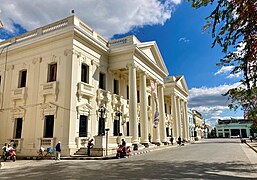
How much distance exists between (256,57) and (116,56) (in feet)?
58.6

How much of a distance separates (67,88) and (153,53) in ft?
46.5

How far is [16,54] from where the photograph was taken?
21344 mm

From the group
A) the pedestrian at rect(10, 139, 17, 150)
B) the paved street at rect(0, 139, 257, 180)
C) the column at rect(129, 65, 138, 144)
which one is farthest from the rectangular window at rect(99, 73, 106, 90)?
the paved street at rect(0, 139, 257, 180)

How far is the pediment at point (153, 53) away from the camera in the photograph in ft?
82.3

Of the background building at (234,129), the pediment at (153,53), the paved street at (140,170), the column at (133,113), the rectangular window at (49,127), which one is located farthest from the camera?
the background building at (234,129)

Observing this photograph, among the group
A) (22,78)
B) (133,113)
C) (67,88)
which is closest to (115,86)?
(133,113)

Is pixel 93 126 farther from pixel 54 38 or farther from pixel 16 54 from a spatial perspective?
pixel 16 54

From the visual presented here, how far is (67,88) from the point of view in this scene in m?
17.4

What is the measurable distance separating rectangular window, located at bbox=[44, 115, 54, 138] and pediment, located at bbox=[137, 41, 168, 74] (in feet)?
38.2

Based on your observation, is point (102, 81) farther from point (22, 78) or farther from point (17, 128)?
point (17, 128)

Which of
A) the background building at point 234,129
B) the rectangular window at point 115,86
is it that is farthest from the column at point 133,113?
the background building at point 234,129

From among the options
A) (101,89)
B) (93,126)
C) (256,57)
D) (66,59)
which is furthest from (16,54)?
(256,57)

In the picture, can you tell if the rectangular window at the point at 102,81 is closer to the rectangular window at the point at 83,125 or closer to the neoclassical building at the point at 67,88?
the neoclassical building at the point at 67,88

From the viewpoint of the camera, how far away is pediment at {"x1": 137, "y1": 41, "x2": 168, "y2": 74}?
25.1 meters
